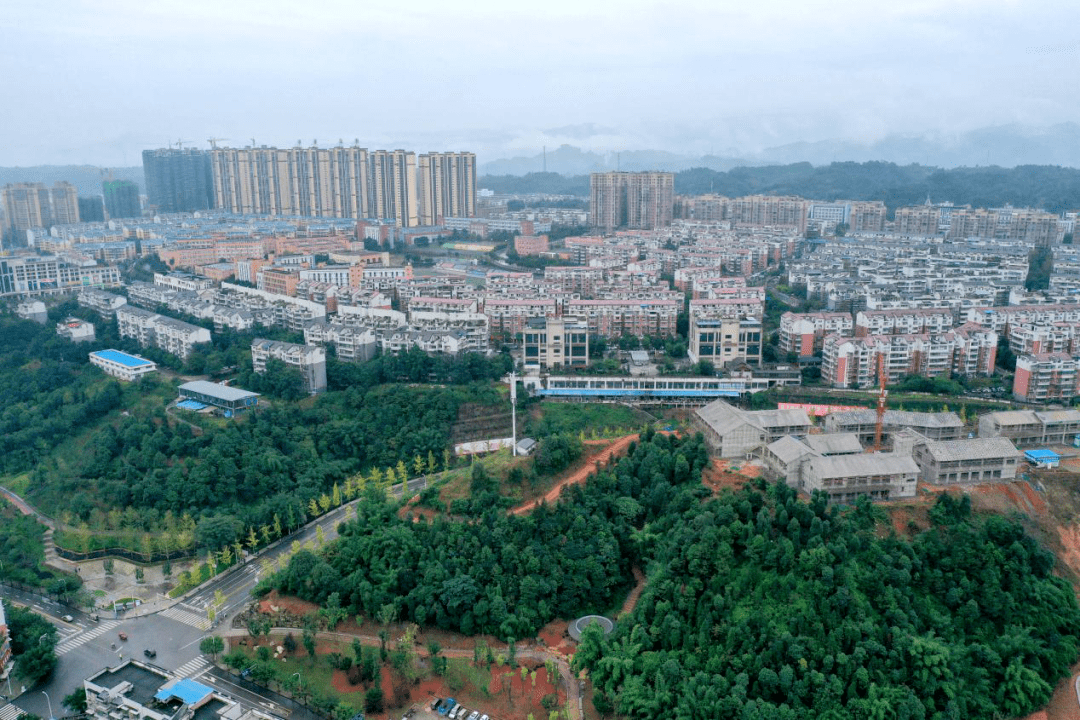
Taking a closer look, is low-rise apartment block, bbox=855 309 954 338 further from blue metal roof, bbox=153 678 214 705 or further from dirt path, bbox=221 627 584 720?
blue metal roof, bbox=153 678 214 705

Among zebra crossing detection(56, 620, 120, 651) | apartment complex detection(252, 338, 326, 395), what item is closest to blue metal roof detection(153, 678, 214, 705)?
zebra crossing detection(56, 620, 120, 651)

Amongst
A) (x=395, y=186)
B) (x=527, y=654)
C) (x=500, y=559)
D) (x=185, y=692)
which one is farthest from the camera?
(x=395, y=186)

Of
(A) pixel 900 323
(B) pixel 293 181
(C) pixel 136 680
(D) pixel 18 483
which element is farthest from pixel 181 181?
(C) pixel 136 680

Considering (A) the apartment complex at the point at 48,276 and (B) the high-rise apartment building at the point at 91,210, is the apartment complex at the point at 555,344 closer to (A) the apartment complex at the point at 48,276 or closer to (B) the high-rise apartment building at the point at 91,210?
(A) the apartment complex at the point at 48,276

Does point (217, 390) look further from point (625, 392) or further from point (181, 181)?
point (181, 181)

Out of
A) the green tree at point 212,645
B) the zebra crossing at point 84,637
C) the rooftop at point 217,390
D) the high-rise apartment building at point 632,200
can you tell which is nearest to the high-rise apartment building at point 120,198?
the high-rise apartment building at point 632,200
